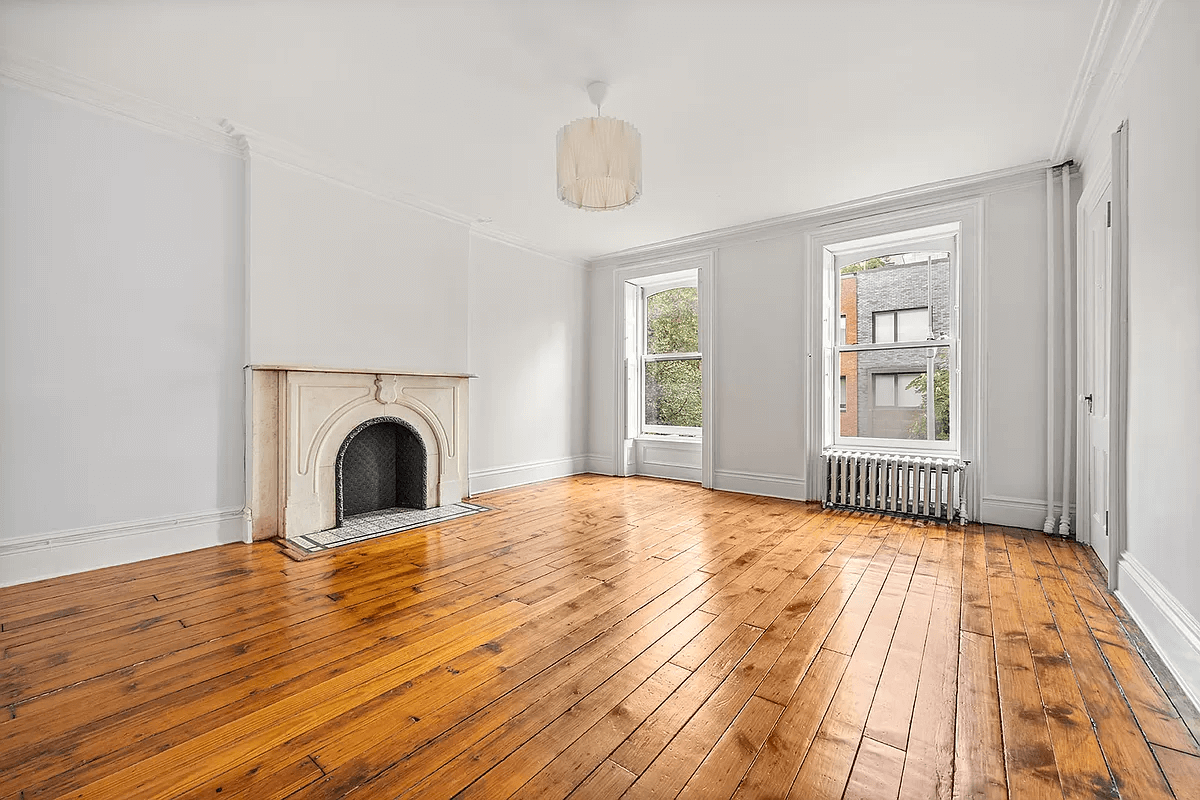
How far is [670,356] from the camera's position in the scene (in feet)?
20.9

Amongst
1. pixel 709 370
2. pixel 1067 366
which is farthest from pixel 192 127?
pixel 1067 366

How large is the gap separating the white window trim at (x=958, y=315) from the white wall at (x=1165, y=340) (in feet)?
5.56

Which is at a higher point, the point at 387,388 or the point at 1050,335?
the point at 1050,335

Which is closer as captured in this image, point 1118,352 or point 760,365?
point 1118,352

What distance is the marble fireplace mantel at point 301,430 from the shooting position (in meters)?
3.60

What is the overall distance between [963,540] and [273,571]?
14.2ft

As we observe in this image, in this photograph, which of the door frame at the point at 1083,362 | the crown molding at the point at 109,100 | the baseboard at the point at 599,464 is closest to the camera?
the crown molding at the point at 109,100

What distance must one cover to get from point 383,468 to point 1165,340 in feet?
15.5

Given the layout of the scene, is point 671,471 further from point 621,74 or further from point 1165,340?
point 1165,340

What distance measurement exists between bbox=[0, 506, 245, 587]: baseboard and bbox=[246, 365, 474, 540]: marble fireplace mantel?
19cm

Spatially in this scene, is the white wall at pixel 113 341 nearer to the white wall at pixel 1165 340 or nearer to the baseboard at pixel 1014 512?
the white wall at pixel 1165 340

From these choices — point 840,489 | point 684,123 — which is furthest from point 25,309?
point 840,489

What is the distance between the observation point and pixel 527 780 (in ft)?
4.47

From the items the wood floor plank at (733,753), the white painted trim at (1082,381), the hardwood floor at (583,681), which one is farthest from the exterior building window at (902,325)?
the wood floor plank at (733,753)
